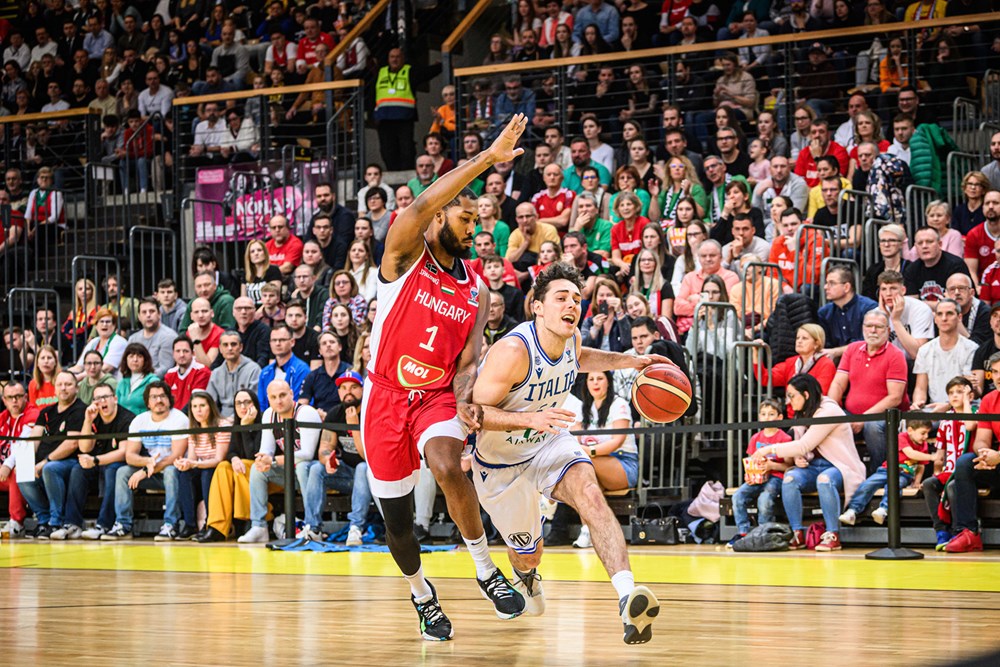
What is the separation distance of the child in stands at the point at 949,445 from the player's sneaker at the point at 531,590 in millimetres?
4163

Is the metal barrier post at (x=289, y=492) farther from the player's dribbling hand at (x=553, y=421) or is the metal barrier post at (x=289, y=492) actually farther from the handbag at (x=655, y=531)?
the player's dribbling hand at (x=553, y=421)

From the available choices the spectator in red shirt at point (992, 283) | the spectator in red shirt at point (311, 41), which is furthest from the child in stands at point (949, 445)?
the spectator in red shirt at point (311, 41)

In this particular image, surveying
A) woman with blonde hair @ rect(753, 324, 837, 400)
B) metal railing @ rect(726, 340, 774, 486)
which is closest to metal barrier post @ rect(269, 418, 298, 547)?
metal railing @ rect(726, 340, 774, 486)

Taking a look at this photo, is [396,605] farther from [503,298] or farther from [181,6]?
[181,6]

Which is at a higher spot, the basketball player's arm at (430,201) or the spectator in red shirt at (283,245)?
the spectator in red shirt at (283,245)

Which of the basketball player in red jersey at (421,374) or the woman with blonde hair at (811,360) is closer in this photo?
the basketball player in red jersey at (421,374)

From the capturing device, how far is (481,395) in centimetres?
613

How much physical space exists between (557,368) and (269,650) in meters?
1.78

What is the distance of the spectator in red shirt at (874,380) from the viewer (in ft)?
33.7

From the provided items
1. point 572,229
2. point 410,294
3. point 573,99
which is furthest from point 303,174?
point 410,294

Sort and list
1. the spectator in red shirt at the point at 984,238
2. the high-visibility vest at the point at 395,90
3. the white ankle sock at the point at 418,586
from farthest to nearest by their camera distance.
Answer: the high-visibility vest at the point at 395,90 → the spectator in red shirt at the point at 984,238 → the white ankle sock at the point at 418,586

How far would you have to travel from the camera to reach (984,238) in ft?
37.8

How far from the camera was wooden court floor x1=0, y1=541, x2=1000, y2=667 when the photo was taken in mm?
5465

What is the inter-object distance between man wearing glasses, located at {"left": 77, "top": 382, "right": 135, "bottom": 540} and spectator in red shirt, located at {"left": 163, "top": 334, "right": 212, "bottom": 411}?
49cm
